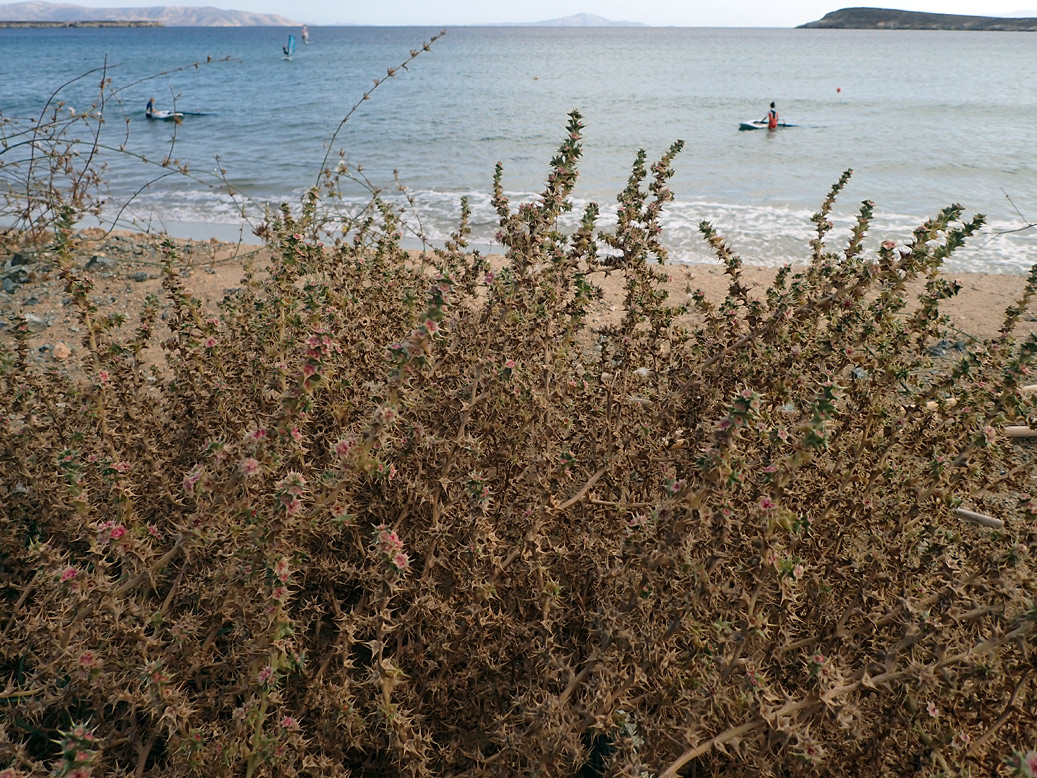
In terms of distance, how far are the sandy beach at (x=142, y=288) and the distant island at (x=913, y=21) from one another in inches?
6795

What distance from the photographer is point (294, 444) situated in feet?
4.85

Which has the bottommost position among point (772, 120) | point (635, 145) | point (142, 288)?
point (142, 288)

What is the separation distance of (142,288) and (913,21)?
190027 mm

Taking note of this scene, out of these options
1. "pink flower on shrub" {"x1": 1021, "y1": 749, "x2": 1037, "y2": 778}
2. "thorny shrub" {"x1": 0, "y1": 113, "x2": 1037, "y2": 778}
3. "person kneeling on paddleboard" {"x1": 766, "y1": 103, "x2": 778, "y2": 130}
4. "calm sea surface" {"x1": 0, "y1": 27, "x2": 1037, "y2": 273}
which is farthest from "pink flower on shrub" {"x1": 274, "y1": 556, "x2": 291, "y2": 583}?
"person kneeling on paddleboard" {"x1": 766, "y1": 103, "x2": 778, "y2": 130}

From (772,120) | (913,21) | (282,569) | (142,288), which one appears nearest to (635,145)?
(772,120)

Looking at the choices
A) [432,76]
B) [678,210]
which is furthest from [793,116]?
[432,76]

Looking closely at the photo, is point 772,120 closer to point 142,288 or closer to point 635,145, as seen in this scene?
point 635,145

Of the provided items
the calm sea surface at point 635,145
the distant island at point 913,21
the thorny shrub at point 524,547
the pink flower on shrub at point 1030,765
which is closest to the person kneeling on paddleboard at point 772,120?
the calm sea surface at point 635,145

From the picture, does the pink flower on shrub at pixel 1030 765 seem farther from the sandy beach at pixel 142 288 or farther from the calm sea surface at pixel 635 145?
the calm sea surface at pixel 635 145

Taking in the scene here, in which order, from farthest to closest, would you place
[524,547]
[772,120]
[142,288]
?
[772,120] < [142,288] < [524,547]

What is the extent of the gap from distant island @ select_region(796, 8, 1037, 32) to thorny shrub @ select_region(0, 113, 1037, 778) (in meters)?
178

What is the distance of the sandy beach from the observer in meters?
5.24

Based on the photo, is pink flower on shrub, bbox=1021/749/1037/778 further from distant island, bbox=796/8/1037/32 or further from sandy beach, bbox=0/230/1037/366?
distant island, bbox=796/8/1037/32

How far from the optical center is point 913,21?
5935 inches
